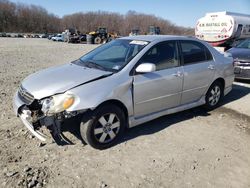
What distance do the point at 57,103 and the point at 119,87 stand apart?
0.90 m

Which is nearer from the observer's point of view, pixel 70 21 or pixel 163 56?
pixel 163 56

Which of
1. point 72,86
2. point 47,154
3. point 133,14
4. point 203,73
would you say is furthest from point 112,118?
point 133,14

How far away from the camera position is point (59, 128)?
3414mm

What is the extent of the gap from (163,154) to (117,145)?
69 centimetres

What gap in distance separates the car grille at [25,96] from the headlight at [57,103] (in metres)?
0.26

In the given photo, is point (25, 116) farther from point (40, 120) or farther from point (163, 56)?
point (163, 56)

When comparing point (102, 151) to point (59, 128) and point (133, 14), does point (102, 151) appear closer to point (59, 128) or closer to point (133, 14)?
point (59, 128)

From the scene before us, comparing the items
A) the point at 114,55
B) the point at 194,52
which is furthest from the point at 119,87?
the point at 194,52

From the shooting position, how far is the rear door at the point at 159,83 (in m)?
4.01

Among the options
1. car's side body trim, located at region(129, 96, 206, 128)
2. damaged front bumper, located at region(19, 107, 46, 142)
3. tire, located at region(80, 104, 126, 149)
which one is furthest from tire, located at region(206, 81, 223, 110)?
damaged front bumper, located at region(19, 107, 46, 142)

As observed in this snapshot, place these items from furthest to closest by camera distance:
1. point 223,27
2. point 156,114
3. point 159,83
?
point 223,27 → point 156,114 → point 159,83

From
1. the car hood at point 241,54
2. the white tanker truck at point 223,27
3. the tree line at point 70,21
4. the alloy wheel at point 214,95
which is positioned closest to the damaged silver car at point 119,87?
the alloy wheel at point 214,95

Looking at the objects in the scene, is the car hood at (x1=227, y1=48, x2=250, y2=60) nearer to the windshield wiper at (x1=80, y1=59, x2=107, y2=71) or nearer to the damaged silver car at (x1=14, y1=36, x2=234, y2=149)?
the damaged silver car at (x1=14, y1=36, x2=234, y2=149)

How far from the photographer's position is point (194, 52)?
4.95 meters
